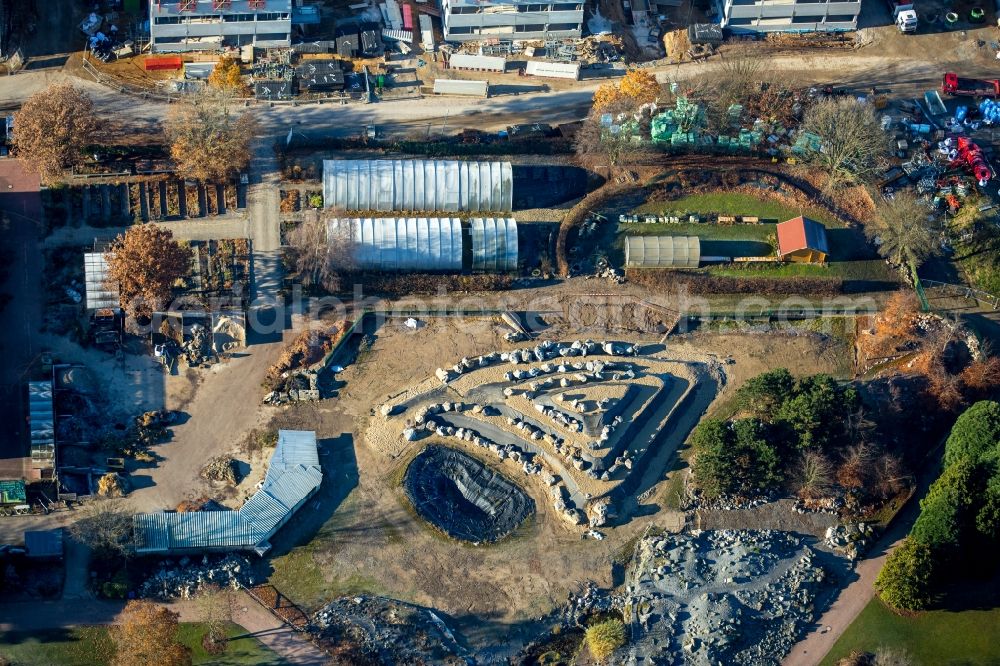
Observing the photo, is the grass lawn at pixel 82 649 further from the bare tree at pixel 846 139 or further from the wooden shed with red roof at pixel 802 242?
the bare tree at pixel 846 139

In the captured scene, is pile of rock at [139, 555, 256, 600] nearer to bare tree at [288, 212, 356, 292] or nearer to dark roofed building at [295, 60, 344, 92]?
bare tree at [288, 212, 356, 292]

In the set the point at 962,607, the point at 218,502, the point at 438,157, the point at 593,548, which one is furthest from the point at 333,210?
the point at 962,607

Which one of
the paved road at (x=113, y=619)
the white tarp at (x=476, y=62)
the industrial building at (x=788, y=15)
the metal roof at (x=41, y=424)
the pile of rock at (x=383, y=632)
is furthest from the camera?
the industrial building at (x=788, y=15)

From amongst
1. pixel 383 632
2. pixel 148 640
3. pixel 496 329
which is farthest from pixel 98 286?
pixel 383 632

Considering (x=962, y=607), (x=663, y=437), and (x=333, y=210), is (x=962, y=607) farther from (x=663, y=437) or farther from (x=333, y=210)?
(x=333, y=210)

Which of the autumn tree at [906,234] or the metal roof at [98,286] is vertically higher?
the autumn tree at [906,234]

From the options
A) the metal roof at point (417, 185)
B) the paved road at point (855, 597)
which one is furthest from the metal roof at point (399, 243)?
the paved road at point (855, 597)

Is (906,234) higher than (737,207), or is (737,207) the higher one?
(737,207)

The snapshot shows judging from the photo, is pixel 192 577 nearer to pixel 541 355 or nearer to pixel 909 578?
pixel 541 355
